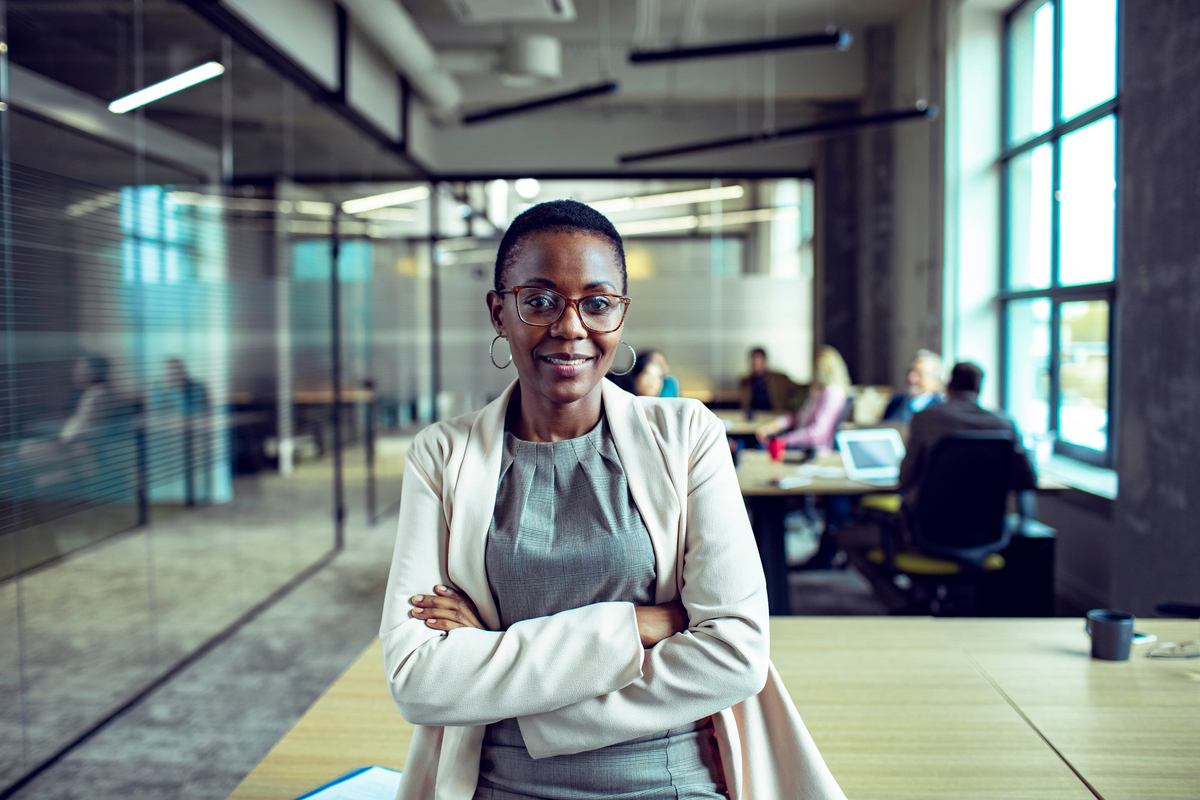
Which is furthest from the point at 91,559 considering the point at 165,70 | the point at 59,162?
the point at 165,70

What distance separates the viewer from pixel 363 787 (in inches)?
50.2

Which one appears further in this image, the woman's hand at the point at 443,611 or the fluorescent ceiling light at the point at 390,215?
the fluorescent ceiling light at the point at 390,215

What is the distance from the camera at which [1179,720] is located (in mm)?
1425

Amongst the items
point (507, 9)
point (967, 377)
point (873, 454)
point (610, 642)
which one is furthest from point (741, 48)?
point (610, 642)

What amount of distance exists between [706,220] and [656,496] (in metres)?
7.66

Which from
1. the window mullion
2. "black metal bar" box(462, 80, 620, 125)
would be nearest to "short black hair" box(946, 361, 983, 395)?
the window mullion

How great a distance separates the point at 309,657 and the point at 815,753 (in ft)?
10.4

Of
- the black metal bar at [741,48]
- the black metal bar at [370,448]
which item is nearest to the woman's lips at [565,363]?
the black metal bar at [741,48]

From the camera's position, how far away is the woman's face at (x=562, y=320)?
43.2 inches

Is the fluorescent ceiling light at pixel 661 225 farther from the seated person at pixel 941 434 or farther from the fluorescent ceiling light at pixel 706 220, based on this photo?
the seated person at pixel 941 434

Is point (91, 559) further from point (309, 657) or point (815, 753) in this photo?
point (815, 753)

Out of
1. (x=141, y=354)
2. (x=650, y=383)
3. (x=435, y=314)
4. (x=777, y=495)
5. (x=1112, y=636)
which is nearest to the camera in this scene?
(x=1112, y=636)

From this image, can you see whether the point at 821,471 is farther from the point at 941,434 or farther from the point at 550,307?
the point at 550,307

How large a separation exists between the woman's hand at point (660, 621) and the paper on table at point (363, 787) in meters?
0.48
